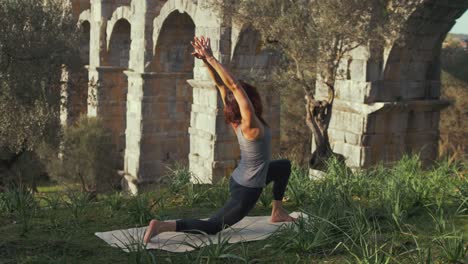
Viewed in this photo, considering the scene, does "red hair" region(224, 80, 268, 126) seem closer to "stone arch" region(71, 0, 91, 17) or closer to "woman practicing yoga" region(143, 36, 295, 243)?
"woman practicing yoga" region(143, 36, 295, 243)

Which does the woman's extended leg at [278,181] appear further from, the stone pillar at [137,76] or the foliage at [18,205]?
the stone pillar at [137,76]

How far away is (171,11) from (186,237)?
36.7 feet

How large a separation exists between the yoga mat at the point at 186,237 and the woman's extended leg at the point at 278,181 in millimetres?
82

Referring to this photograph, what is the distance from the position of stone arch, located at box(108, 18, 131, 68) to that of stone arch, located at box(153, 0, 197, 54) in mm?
4025

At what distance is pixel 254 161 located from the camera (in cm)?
420

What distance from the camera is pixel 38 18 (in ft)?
45.0

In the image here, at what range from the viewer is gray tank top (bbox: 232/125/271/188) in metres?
4.18

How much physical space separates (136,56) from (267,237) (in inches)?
518

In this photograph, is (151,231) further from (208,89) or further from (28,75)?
(28,75)

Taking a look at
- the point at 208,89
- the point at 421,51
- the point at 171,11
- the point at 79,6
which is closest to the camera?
the point at 421,51

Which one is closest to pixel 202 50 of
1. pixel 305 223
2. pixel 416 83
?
pixel 305 223

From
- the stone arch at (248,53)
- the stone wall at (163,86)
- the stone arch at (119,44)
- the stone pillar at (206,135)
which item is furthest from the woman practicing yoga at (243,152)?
the stone arch at (119,44)

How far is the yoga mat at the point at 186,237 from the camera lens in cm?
396

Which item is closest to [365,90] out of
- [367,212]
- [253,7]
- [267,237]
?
[253,7]
